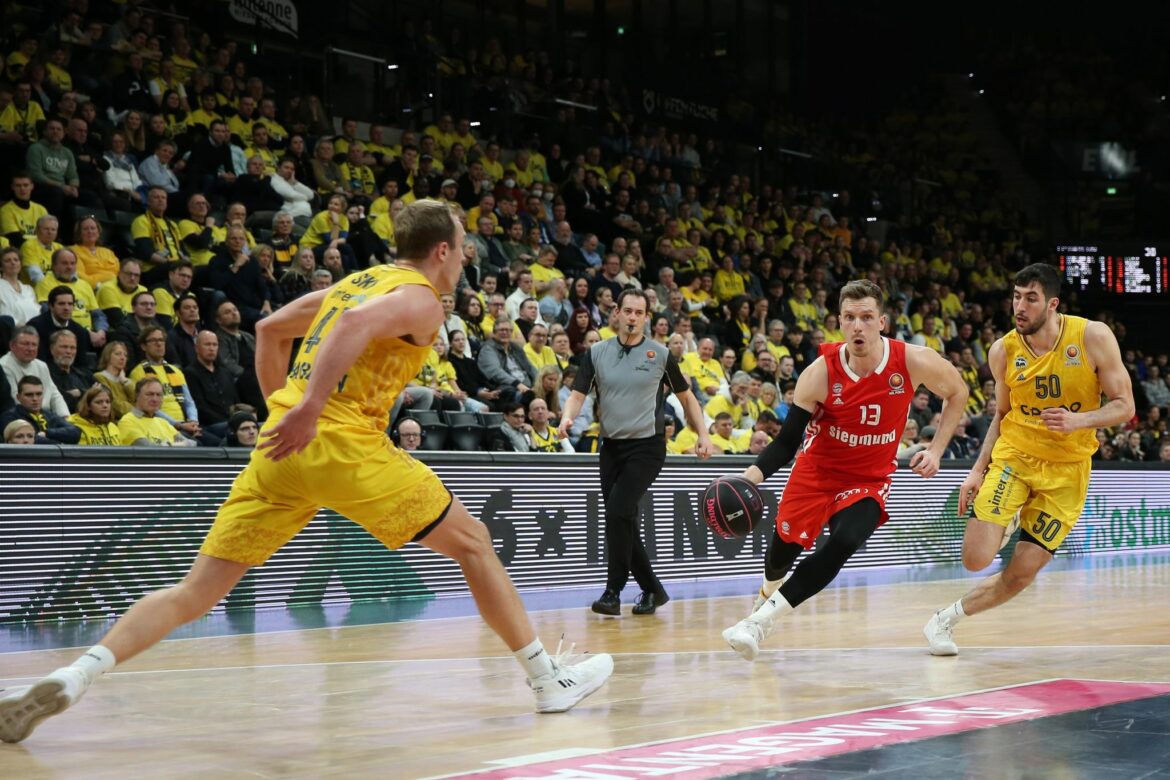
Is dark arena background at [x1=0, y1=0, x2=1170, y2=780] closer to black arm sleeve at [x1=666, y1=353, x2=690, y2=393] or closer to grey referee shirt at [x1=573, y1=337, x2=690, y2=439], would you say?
grey referee shirt at [x1=573, y1=337, x2=690, y2=439]

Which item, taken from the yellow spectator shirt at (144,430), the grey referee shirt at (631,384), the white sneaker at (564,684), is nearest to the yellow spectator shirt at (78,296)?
the yellow spectator shirt at (144,430)

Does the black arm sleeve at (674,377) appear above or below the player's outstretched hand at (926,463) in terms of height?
above

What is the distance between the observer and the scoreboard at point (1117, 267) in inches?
1059

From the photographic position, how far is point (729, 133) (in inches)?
974

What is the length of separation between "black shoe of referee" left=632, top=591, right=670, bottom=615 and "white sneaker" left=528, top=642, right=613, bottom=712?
13.2 ft

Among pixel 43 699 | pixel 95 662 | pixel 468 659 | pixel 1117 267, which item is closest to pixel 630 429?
pixel 468 659

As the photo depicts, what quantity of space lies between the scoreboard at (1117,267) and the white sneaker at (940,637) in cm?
2205

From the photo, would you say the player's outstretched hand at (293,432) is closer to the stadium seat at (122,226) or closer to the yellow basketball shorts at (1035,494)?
the yellow basketball shorts at (1035,494)

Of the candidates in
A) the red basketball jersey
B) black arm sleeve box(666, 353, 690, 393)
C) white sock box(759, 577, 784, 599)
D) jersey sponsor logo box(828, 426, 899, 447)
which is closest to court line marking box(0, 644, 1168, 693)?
white sock box(759, 577, 784, 599)

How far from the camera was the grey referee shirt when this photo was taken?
938 cm

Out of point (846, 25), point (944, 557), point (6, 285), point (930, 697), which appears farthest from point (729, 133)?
point (930, 697)

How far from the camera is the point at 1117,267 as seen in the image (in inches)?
1069

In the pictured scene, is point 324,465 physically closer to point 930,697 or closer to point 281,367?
point 281,367

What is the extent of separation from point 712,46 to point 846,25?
3.84 m
